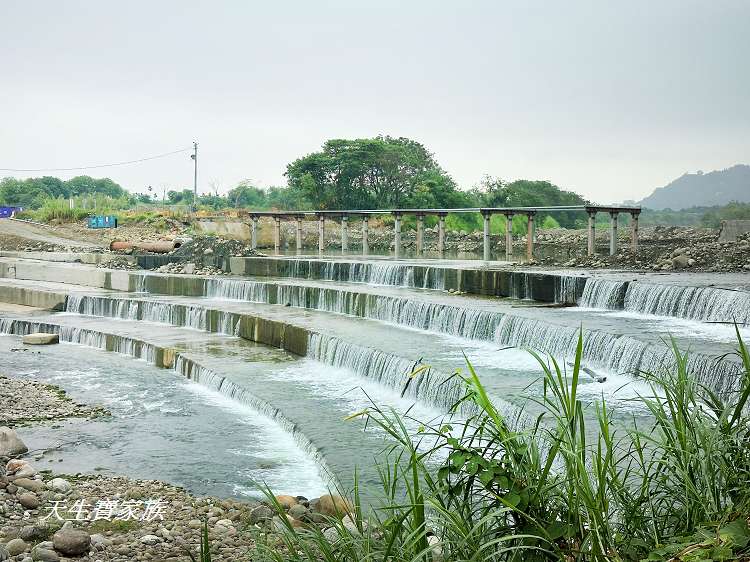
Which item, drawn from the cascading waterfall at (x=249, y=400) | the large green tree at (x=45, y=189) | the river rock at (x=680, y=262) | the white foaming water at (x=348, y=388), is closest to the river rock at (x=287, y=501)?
the cascading waterfall at (x=249, y=400)

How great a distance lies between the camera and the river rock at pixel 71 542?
5.32m

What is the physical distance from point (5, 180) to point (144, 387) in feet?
241

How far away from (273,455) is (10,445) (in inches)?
97.8

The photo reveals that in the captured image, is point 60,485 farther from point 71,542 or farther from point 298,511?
point 298,511

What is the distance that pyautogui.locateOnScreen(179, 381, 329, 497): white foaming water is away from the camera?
23.7 ft

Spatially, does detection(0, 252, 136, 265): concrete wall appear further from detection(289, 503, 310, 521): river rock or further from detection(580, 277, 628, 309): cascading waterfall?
detection(289, 503, 310, 521): river rock

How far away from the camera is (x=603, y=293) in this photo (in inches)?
591

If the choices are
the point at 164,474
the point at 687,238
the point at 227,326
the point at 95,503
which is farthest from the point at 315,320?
the point at 687,238

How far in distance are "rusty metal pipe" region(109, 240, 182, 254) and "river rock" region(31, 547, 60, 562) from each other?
2394 cm

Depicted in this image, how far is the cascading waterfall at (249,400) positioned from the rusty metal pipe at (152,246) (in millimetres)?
16335

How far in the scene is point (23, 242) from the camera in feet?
113

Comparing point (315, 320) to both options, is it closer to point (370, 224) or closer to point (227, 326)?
point (227, 326)

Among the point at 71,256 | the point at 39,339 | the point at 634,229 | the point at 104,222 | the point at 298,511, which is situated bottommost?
the point at 39,339

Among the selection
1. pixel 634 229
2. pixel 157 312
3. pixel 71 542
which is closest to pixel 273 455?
pixel 71 542
